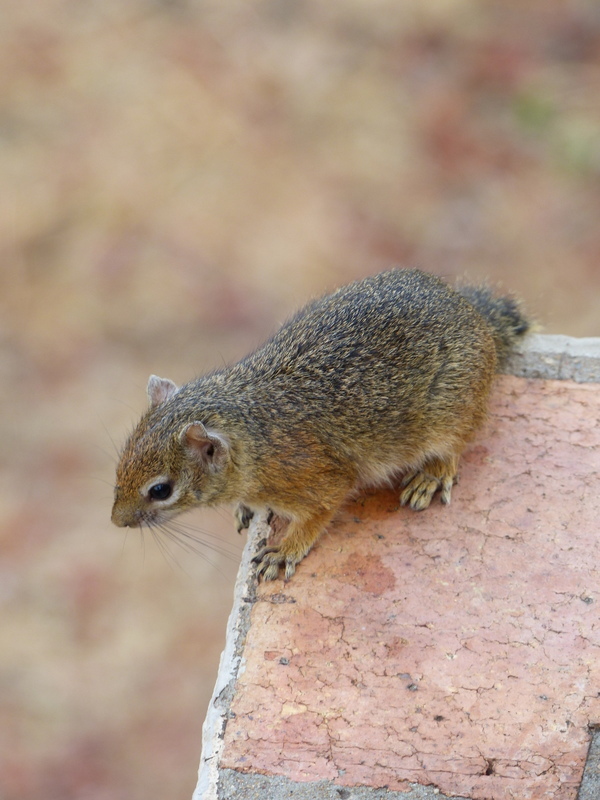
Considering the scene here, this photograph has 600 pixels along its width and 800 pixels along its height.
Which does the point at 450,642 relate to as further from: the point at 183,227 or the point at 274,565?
the point at 183,227

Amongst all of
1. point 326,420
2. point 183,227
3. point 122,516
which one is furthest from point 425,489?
point 183,227

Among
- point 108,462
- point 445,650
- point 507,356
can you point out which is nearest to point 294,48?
point 108,462

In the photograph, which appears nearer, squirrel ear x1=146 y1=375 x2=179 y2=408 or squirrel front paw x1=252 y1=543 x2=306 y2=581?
squirrel front paw x1=252 y1=543 x2=306 y2=581

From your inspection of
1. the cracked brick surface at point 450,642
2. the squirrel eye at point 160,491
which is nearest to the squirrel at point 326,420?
the squirrel eye at point 160,491

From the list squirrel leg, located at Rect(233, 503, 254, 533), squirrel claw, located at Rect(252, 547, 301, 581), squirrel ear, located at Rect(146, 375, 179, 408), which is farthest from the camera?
squirrel leg, located at Rect(233, 503, 254, 533)

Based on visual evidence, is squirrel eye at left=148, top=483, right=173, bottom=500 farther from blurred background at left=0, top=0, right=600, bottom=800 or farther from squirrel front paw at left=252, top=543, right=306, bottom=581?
blurred background at left=0, top=0, right=600, bottom=800

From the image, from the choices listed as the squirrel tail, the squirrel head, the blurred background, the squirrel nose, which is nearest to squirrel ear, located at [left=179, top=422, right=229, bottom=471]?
the squirrel head
